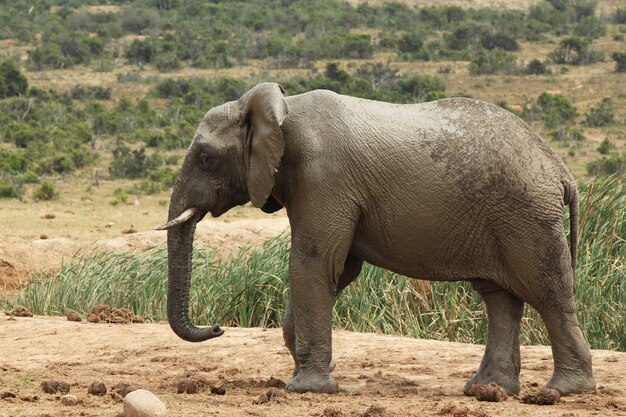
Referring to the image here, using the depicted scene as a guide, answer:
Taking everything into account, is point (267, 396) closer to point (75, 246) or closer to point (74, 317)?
point (74, 317)

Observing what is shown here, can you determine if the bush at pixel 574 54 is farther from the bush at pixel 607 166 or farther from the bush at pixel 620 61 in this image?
the bush at pixel 607 166

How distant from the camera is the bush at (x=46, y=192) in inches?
908

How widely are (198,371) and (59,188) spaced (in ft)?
56.9

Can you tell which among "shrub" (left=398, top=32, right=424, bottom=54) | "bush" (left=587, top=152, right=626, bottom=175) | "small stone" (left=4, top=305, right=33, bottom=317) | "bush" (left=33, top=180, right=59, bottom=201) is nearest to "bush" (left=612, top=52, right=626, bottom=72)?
"shrub" (left=398, top=32, right=424, bottom=54)

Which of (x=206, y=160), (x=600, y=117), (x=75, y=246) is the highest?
(x=206, y=160)

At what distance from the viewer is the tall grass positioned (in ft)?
31.9

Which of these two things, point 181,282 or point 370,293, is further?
point 370,293

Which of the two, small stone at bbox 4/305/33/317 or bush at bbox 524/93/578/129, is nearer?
small stone at bbox 4/305/33/317

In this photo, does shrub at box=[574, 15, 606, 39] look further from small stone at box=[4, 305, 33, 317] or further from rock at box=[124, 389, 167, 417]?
rock at box=[124, 389, 167, 417]

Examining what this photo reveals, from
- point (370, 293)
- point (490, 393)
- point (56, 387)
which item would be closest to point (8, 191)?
point (370, 293)

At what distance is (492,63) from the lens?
150ft

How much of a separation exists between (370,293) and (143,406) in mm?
4466

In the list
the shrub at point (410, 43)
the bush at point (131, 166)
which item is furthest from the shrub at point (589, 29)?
Answer: the bush at point (131, 166)

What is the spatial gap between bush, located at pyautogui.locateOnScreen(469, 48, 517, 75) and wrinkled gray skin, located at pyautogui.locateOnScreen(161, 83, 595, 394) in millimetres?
38611
